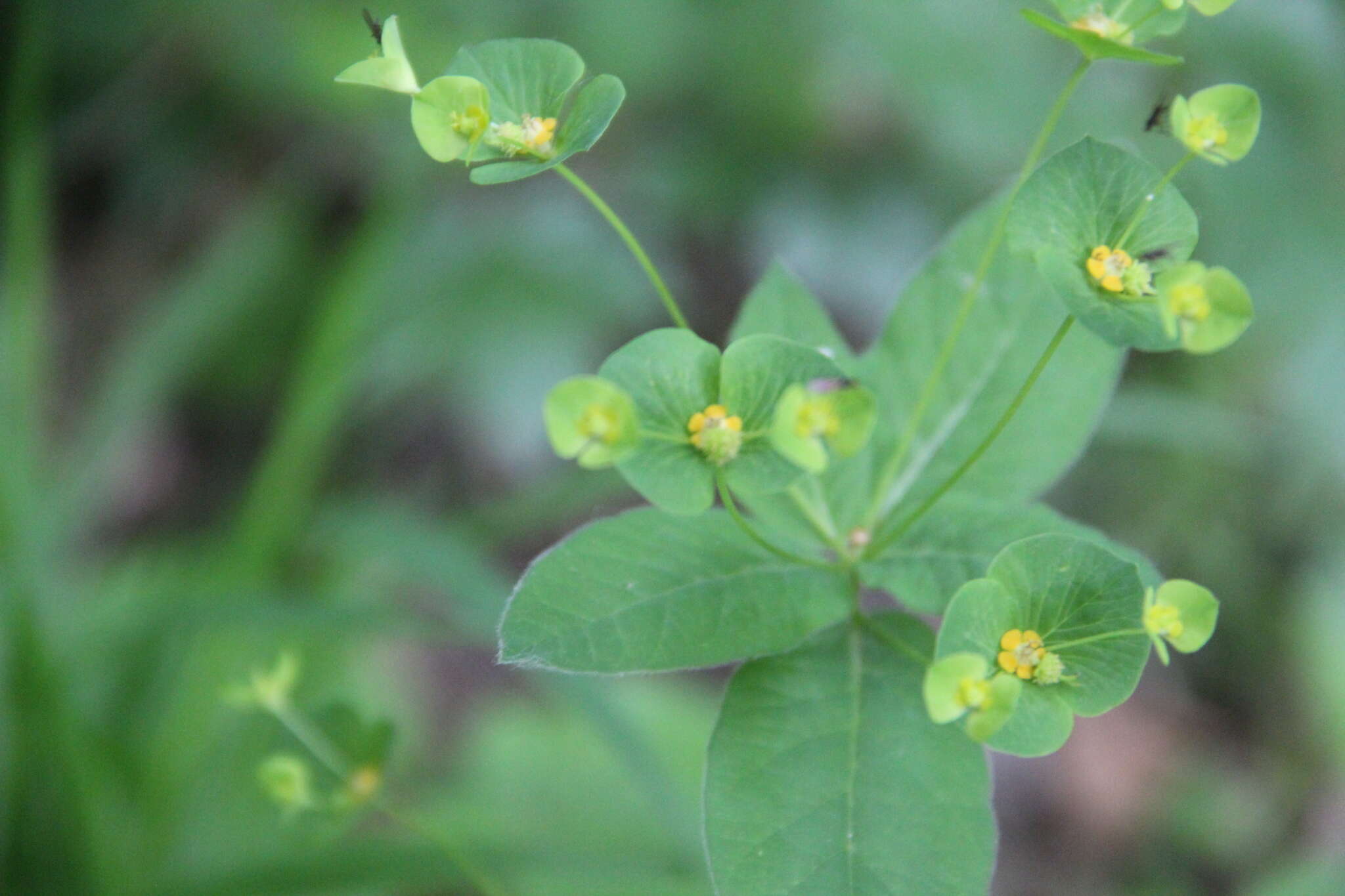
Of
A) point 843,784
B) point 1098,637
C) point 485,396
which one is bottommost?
point 485,396

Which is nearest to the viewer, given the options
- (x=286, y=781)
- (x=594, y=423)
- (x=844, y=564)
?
(x=594, y=423)

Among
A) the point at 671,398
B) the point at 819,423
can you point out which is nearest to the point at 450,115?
the point at 671,398

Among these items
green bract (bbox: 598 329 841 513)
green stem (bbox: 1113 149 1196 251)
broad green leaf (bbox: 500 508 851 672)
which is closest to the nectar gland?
green bract (bbox: 598 329 841 513)

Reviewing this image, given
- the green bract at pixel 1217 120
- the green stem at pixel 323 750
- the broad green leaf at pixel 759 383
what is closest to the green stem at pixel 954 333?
the green bract at pixel 1217 120

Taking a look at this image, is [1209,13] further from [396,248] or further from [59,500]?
[59,500]

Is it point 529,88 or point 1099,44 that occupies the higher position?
point 1099,44

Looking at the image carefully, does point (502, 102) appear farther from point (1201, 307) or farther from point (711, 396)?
point (1201, 307)

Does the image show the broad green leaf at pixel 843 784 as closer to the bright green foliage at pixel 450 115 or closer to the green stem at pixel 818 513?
the green stem at pixel 818 513

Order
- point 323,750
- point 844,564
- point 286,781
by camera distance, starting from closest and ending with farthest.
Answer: point 844,564 < point 286,781 < point 323,750
